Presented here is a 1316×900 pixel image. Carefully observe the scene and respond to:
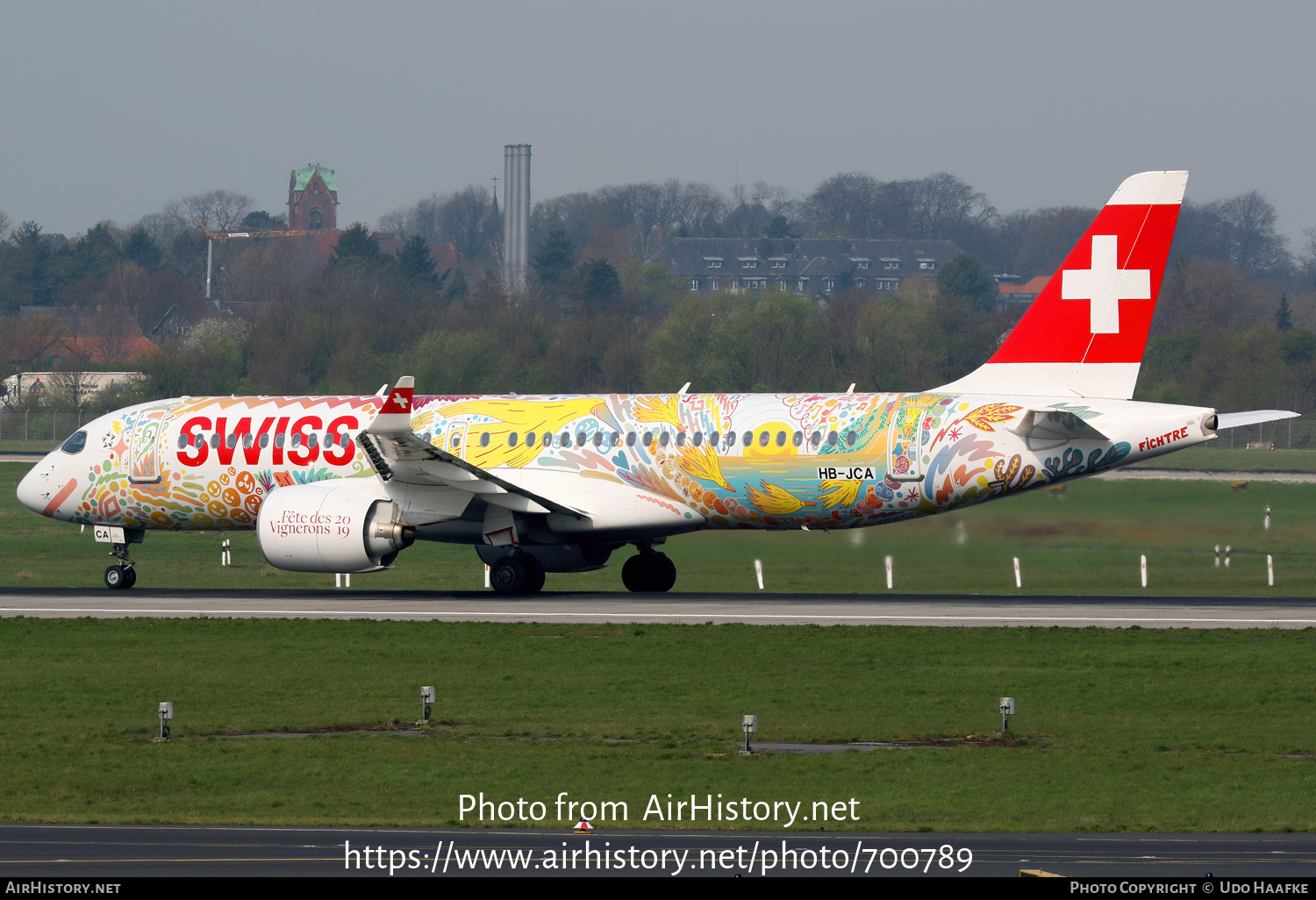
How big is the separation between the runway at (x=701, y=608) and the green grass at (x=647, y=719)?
1576 millimetres

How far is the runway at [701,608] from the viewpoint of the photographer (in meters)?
27.0

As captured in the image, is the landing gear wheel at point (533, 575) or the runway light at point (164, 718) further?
the landing gear wheel at point (533, 575)

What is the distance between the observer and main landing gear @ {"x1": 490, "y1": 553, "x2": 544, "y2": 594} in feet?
104

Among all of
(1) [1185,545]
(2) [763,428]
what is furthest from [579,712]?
(1) [1185,545]

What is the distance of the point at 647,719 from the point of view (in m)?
19.3

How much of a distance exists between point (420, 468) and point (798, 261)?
144 metres

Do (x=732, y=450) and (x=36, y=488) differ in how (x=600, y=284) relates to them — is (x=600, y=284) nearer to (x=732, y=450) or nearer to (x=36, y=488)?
(x=36, y=488)

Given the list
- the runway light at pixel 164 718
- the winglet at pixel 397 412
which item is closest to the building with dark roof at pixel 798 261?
the winglet at pixel 397 412

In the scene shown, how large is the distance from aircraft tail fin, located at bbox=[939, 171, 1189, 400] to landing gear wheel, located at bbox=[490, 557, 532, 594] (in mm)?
9705

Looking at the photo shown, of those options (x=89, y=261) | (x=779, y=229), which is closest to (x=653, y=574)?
(x=89, y=261)

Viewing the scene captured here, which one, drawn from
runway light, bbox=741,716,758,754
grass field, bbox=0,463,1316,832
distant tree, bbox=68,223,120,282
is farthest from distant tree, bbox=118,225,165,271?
runway light, bbox=741,716,758,754

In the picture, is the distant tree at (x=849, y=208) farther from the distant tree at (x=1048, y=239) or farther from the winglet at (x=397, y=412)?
the winglet at (x=397, y=412)

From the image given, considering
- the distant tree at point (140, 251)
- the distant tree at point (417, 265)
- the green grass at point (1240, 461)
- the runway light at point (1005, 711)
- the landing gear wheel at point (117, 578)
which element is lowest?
the landing gear wheel at point (117, 578)
